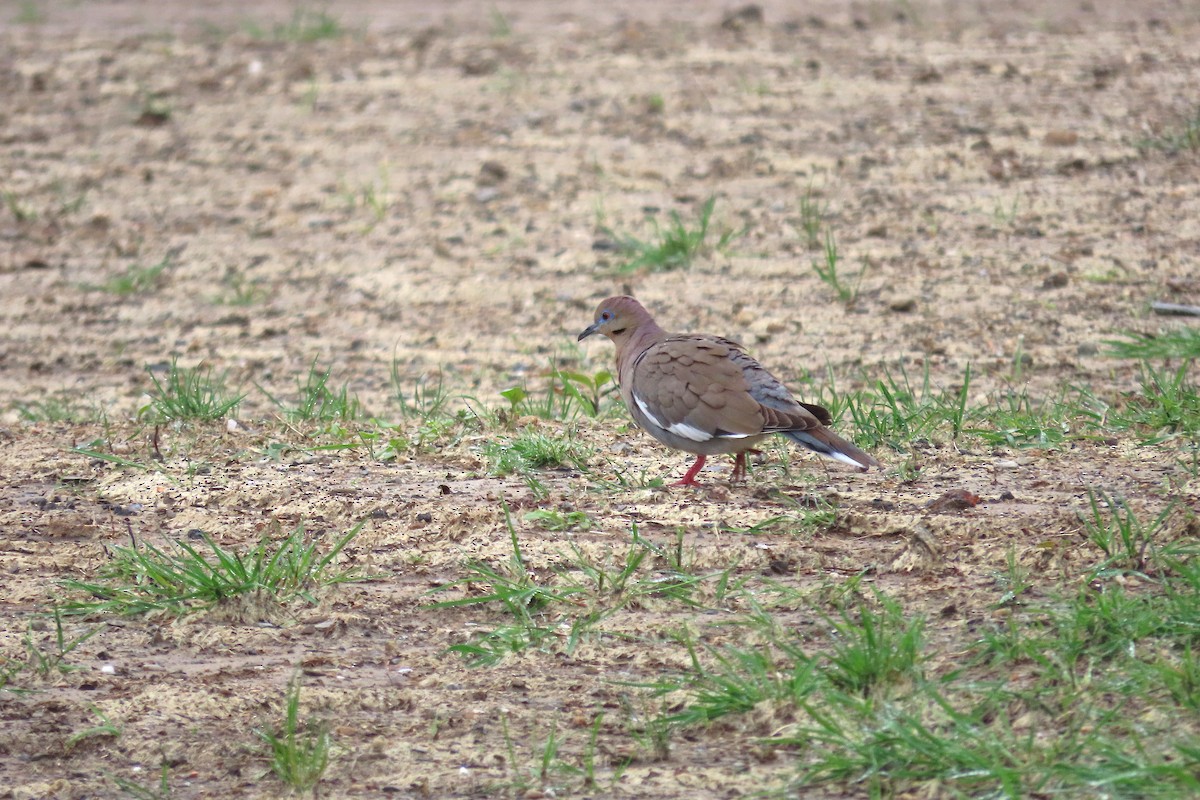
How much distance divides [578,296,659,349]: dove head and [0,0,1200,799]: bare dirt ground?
1.30 feet

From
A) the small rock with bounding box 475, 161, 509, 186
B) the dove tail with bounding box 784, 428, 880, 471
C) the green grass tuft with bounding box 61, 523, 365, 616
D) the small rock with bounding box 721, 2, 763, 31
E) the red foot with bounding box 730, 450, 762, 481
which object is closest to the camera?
the green grass tuft with bounding box 61, 523, 365, 616

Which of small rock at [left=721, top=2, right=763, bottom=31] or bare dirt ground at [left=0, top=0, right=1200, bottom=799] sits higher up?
small rock at [left=721, top=2, right=763, bottom=31]

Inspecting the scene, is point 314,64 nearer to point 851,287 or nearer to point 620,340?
point 851,287

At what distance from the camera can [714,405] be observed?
4.77 m

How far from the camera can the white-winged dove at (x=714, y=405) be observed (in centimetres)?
470

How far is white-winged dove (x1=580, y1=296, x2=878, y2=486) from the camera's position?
4.70 metres

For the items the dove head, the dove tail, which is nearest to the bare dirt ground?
the dove tail

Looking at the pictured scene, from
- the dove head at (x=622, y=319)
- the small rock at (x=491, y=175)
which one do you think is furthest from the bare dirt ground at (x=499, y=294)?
the dove head at (x=622, y=319)

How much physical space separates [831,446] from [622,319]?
130cm

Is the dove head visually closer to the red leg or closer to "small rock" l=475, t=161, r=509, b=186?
the red leg

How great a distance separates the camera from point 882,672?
351 cm

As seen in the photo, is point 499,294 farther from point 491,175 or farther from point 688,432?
point 688,432

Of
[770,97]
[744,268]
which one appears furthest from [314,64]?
[744,268]

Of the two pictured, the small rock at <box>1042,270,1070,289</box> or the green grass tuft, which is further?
the small rock at <box>1042,270,1070,289</box>
